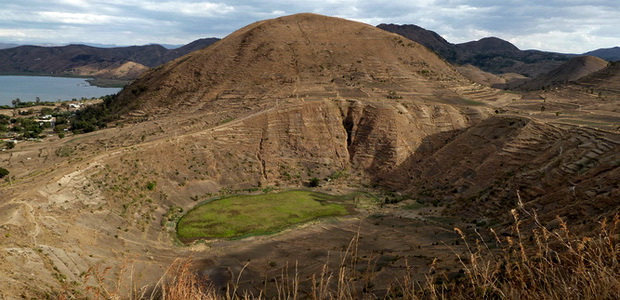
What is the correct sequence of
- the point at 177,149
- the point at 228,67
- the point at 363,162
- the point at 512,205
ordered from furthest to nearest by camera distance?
1. the point at 228,67
2. the point at 363,162
3. the point at 177,149
4. the point at 512,205

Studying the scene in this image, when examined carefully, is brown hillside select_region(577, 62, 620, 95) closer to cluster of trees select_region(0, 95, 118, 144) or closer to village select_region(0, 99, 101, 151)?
cluster of trees select_region(0, 95, 118, 144)

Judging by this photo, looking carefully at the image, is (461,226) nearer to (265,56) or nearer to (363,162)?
(363,162)

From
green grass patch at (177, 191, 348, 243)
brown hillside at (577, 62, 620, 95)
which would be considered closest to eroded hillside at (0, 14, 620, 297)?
green grass patch at (177, 191, 348, 243)

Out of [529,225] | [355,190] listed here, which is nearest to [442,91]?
[355,190]

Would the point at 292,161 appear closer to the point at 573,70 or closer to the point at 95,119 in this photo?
the point at 95,119

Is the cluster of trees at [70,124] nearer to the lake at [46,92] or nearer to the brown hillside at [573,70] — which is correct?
the lake at [46,92]

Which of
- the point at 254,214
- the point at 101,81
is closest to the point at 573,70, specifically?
the point at 254,214
